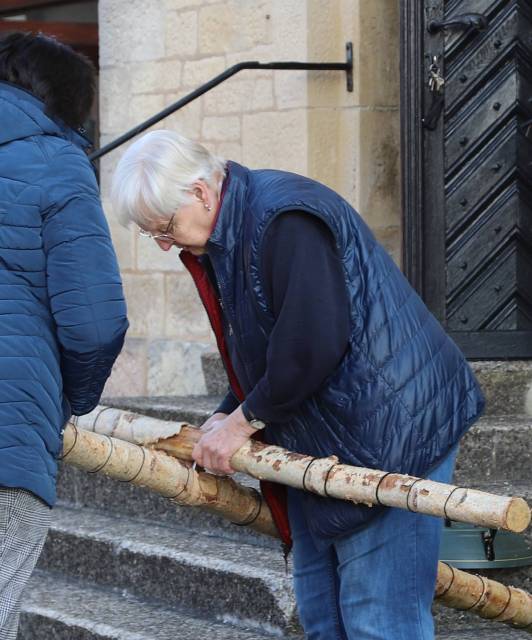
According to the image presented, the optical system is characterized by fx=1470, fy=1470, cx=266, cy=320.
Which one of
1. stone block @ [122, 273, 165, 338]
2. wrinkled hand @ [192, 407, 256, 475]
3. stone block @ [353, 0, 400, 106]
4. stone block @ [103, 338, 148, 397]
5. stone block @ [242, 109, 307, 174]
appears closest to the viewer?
wrinkled hand @ [192, 407, 256, 475]

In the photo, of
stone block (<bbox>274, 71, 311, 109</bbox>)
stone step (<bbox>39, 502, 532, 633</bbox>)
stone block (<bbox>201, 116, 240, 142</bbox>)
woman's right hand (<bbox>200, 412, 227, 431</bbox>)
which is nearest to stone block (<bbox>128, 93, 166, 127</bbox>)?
stone block (<bbox>201, 116, 240, 142</bbox>)

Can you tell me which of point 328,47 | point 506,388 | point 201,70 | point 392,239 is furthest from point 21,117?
point 201,70

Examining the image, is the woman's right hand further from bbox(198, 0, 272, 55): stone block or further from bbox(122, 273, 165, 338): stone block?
bbox(122, 273, 165, 338): stone block

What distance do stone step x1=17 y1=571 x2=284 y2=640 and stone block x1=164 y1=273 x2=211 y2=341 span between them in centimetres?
194

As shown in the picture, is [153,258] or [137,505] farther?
[153,258]

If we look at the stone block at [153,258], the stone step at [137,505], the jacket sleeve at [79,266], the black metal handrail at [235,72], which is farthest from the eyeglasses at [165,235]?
the stone block at [153,258]

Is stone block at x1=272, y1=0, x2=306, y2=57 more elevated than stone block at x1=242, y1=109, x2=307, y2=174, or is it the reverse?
A: stone block at x1=272, y1=0, x2=306, y2=57

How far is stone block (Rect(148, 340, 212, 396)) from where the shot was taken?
7.02m

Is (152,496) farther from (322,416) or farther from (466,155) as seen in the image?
(322,416)

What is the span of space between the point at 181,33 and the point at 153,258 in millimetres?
1094

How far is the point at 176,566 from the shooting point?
195 inches

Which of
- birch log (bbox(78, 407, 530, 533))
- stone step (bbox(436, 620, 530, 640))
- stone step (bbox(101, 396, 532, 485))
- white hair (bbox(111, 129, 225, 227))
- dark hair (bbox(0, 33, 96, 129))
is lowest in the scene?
stone step (bbox(436, 620, 530, 640))

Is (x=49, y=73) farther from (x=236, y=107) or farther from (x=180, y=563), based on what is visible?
(x=236, y=107)

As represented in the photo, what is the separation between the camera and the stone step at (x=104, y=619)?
4.60m
